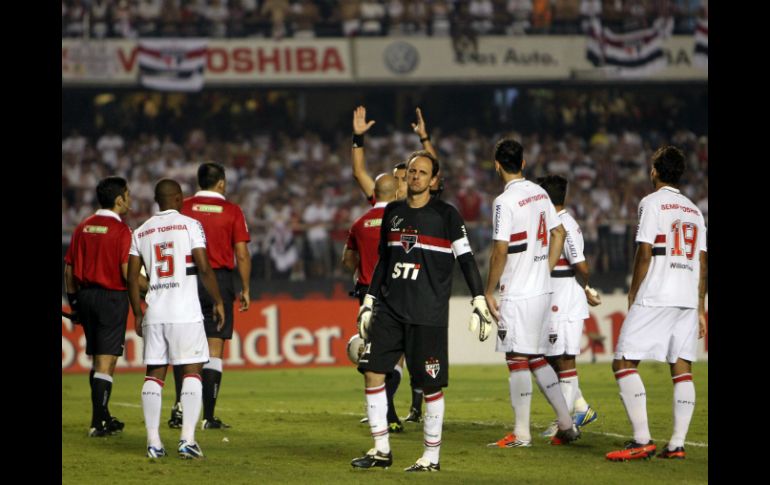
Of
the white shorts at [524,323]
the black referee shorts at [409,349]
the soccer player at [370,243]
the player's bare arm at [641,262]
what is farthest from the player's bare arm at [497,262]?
the soccer player at [370,243]

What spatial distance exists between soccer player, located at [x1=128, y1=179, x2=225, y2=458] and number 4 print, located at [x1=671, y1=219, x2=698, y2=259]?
3783 millimetres

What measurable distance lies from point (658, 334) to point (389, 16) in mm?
25460

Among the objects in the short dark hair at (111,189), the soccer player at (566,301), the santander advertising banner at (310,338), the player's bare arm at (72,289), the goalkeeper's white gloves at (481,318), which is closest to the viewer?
the goalkeeper's white gloves at (481,318)

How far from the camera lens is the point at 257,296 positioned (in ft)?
77.2

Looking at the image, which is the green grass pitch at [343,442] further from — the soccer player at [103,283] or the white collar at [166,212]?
the white collar at [166,212]

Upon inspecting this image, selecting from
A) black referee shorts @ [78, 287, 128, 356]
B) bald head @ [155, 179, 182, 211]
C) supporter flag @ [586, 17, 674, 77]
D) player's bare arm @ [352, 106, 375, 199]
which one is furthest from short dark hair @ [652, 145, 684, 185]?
supporter flag @ [586, 17, 674, 77]

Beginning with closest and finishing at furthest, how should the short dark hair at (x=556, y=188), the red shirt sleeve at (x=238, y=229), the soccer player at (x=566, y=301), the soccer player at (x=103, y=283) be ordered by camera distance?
the soccer player at (x=566, y=301)
the short dark hair at (x=556, y=188)
the soccer player at (x=103, y=283)
the red shirt sleeve at (x=238, y=229)

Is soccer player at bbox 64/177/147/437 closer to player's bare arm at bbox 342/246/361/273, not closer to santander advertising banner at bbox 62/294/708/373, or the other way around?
player's bare arm at bbox 342/246/361/273

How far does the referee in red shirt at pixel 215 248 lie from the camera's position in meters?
12.2

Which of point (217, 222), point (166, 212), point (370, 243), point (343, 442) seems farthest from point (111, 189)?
point (343, 442)

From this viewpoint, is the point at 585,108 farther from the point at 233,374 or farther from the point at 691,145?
the point at 233,374

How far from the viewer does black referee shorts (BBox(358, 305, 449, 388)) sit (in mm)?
9234
